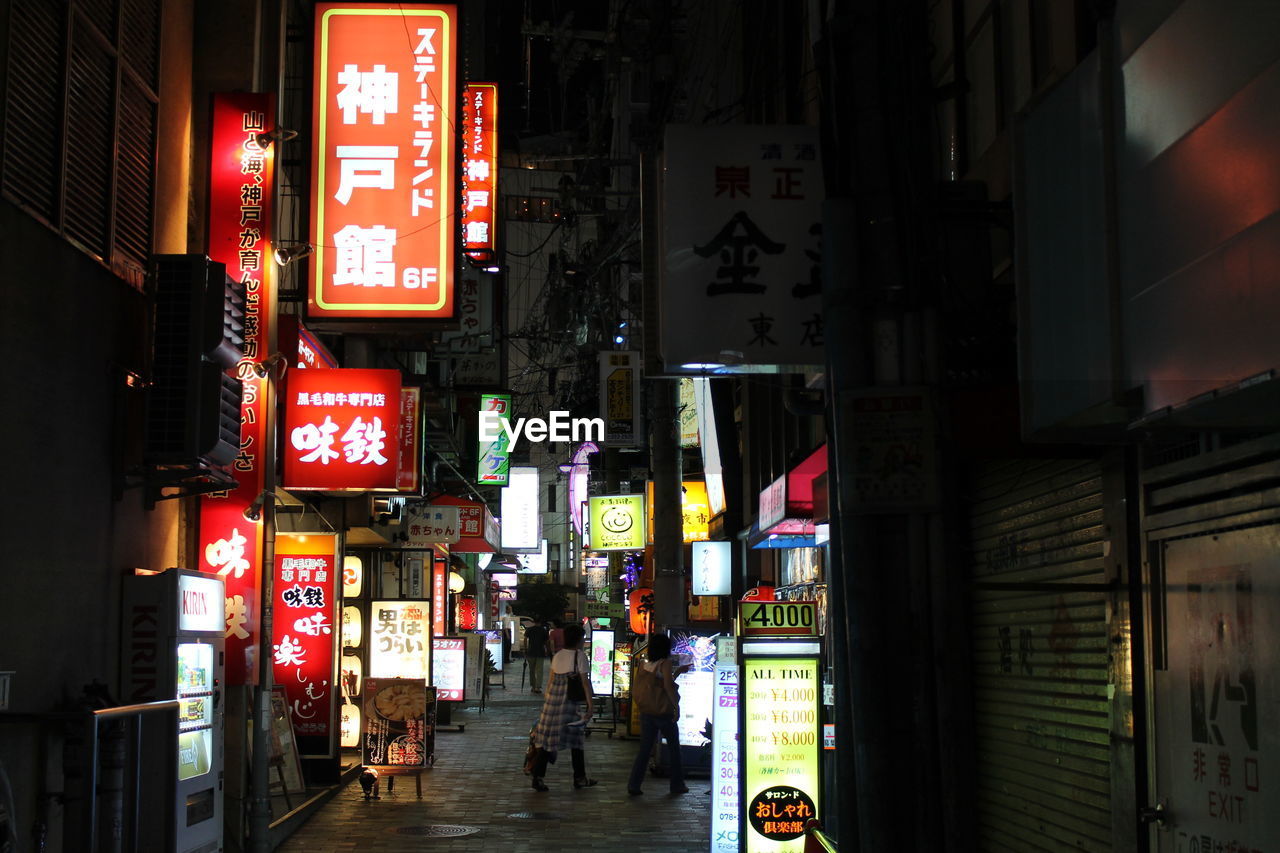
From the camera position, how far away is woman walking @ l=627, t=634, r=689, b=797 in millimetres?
16562

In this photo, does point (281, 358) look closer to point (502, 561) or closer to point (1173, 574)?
point (1173, 574)

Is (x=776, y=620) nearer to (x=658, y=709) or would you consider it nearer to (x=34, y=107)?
(x=658, y=709)

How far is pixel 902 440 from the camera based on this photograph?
17.9ft

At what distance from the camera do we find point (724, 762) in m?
11.3

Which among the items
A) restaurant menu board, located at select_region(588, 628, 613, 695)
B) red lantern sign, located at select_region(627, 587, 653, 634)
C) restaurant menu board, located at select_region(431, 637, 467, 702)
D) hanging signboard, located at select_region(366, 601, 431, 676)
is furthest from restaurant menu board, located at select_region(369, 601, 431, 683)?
restaurant menu board, located at select_region(588, 628, 613, 695)

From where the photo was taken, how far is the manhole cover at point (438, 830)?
535 inches

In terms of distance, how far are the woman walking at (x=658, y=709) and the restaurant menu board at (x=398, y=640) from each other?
4411 mm

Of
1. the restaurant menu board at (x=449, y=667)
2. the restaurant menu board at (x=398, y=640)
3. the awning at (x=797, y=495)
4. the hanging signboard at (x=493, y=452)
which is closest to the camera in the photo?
the awning at (x=797, y=495)

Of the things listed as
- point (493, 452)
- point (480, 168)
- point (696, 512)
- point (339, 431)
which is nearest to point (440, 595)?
point (493, 452)


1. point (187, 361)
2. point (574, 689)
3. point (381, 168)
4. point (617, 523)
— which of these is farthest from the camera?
point (617, 523)

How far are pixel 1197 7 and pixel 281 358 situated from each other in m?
9.33

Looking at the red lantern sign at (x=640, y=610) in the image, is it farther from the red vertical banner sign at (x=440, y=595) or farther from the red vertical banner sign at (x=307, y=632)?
the red vertical banner sign at (x=307, y=632)

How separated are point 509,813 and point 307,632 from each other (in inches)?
131

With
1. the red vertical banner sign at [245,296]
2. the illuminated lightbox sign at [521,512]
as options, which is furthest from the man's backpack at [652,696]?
the illuminated lightbox sign at [521,512]
